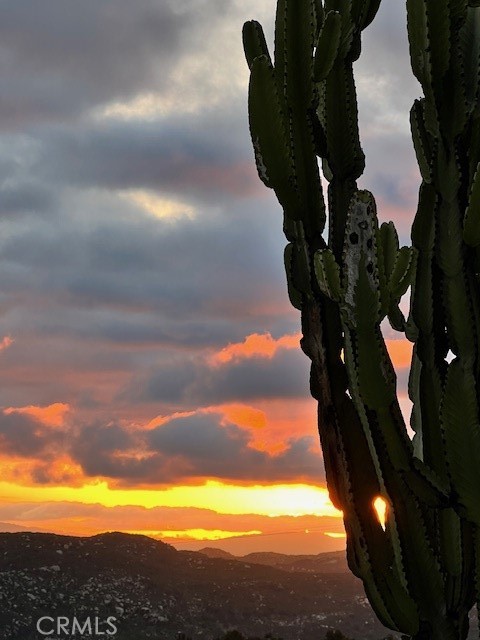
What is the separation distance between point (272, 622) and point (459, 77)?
38333 millimetres

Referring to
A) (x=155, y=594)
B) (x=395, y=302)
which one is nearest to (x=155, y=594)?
(x=155, y=594)

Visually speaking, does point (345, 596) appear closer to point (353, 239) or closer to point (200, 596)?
point (200, 596)

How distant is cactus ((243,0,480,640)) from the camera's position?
5.36 meters

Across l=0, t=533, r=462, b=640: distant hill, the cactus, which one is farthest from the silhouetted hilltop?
the cactus

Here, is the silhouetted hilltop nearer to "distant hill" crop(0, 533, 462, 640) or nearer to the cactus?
"distant hill" crop(0, 533, 462, 640)

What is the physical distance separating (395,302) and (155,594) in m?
36.9

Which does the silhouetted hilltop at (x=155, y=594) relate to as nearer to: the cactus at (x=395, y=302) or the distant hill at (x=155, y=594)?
the distant hill at (x=155, y=594)

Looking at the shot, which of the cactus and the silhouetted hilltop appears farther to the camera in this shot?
the silhouetted hilltop

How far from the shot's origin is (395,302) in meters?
5.86

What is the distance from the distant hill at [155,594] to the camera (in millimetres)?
35188

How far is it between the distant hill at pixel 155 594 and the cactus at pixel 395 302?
28233mm

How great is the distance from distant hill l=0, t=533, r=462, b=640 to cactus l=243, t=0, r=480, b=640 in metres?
28.2

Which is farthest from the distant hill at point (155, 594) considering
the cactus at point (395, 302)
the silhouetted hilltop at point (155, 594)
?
the cactus at point (395, 302)

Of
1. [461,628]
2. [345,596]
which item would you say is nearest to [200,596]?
[345,596]
